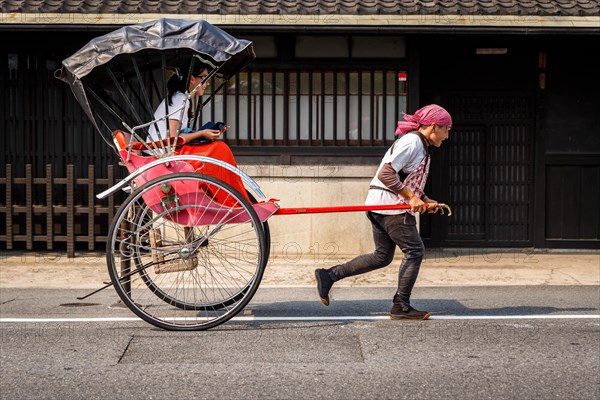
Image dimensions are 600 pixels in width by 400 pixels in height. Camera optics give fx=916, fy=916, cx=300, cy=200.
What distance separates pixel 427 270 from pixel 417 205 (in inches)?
150

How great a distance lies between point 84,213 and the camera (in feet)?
38.8

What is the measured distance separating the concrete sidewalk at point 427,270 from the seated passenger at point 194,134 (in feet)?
8.81

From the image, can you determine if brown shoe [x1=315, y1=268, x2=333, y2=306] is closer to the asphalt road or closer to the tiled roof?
the asphalt road

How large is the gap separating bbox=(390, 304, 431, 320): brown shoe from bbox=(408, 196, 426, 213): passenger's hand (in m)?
0.86

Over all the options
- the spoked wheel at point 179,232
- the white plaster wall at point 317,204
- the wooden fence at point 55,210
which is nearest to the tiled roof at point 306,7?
the wooden fence at point 55,210

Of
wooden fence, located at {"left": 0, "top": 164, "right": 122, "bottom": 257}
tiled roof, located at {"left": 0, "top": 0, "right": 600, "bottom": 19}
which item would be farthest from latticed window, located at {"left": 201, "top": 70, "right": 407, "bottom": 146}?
wooden fence, located at {"left": 0, "top": 164, "right": 122, "bottom": 257}

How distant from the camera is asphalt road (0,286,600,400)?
217 inches

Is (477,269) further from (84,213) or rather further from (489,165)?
(84,213)

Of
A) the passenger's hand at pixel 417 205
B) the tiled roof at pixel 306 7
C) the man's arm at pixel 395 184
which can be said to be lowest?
the passenger's hand at pixel 417 205

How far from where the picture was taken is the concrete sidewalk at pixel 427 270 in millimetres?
9852

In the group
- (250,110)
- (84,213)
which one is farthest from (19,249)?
(250,110)

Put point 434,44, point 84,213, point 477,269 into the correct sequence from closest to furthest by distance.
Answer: point 477,269, point 84,213, point 434,44

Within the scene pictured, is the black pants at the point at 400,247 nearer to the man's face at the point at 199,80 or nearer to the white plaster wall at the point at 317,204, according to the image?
the man's face at the point at 199,80

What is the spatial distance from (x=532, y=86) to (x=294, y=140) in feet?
11.3
